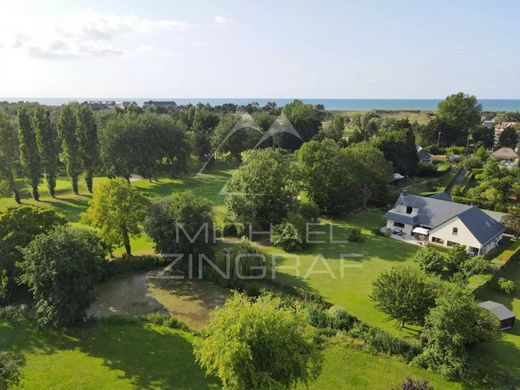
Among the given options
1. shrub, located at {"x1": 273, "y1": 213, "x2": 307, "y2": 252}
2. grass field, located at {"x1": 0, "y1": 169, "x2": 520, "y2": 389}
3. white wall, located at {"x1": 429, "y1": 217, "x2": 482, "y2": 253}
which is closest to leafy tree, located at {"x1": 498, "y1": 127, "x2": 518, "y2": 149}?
white wall, located at {"x1": 429, "y1": 217, "x2": 482, "y2": 253}

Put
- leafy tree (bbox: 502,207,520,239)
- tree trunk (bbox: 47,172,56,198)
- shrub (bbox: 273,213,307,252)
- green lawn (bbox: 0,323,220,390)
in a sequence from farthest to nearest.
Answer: tree trunk (bbox: 47,172,56,198) < leafy tree (bbox: 502,207,520,239) < shrub (bbox: 273,213,307,252) < green lawn (bbox: 0,323,220,390)

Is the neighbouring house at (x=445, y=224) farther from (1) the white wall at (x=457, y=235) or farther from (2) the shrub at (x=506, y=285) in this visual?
(2) the shrub at (x=506, y=285)

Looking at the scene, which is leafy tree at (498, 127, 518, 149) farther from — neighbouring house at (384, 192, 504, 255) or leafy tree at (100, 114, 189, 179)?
leafy tree at (100, 114, 189, 179)

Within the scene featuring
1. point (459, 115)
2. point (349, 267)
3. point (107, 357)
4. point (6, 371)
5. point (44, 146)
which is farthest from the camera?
point (459, 115)

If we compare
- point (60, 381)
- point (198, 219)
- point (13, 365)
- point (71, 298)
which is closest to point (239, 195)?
point (198, 219)

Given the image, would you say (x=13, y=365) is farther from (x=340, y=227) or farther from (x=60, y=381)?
(x=340, y=227)

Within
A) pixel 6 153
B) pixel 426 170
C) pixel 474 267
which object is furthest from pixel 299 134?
pixel 474 267

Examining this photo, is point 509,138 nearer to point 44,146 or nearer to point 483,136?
point 483,136
